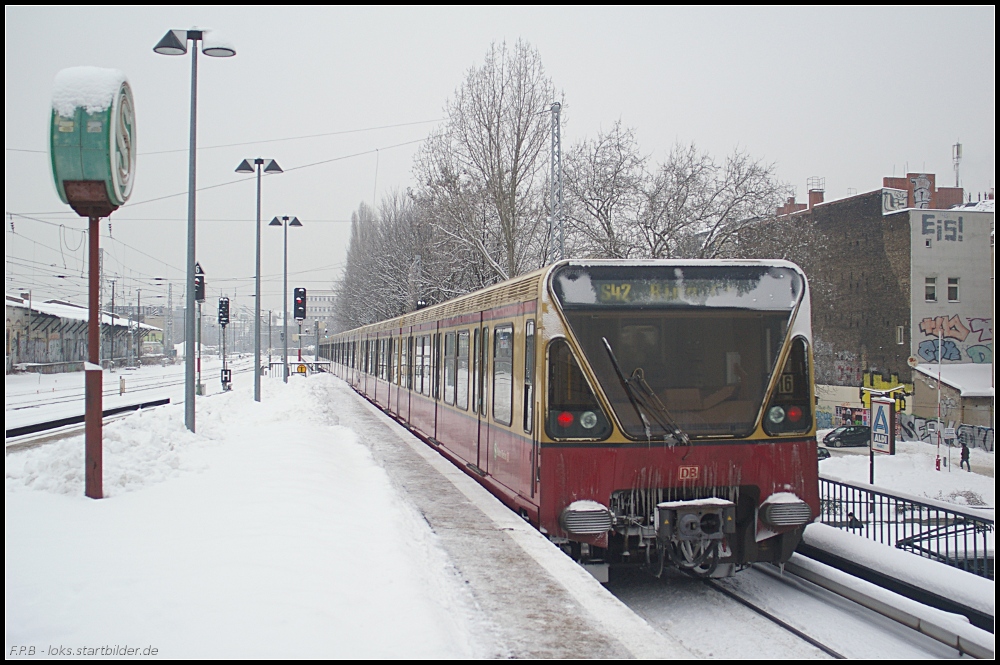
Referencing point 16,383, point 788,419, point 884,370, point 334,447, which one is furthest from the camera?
point 16,383

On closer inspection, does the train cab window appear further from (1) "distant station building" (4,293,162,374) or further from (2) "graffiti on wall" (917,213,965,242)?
(1) "distant station building" (4,293,162,374)

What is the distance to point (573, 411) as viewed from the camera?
746 centimetres

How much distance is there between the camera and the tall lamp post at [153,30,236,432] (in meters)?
14.3

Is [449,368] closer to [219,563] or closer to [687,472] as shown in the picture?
[687,472]

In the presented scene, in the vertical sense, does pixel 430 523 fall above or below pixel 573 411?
below

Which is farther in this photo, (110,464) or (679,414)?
(110,464)

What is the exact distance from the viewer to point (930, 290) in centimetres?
4200

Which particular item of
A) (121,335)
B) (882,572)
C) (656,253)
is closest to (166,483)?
(882,572)

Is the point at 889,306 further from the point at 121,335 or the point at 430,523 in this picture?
the point at 121,335

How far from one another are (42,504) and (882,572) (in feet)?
25.0

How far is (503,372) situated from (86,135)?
479cm

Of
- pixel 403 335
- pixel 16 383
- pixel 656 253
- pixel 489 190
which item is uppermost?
pixel 489 190

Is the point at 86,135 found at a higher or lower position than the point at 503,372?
higher

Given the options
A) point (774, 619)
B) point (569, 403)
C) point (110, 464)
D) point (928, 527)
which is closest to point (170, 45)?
point (110, 464)
